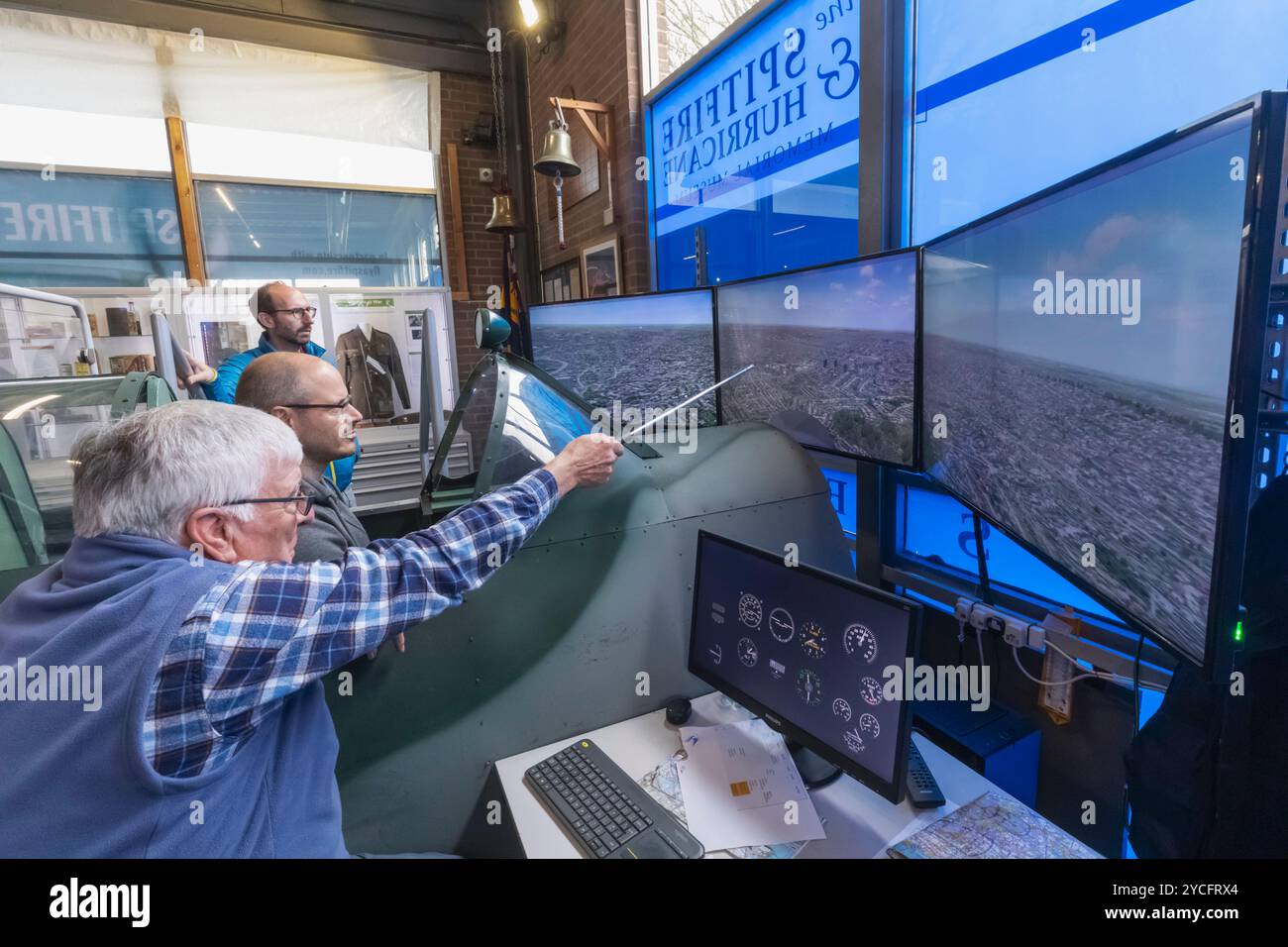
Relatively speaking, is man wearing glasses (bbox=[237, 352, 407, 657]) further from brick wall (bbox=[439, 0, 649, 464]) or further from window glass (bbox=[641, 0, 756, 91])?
window glass (bbox=[641, 0, 756, 91])

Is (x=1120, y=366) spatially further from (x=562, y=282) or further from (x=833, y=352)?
(x=562, y=282)

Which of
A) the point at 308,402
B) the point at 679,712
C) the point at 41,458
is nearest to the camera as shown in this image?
the point at 679,712

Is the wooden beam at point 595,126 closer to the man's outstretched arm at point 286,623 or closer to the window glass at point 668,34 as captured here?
the window glass at point 668,34

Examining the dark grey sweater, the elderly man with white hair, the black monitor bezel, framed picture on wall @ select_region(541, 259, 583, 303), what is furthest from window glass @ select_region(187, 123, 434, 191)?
the black monitor bezel

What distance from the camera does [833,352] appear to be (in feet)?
6.05

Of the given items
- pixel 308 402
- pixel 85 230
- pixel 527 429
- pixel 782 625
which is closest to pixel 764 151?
pixel 527 429

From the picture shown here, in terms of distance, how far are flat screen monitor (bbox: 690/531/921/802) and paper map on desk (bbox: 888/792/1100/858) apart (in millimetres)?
120

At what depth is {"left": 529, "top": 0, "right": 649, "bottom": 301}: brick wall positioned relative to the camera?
3.48 meters

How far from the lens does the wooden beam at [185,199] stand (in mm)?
4406

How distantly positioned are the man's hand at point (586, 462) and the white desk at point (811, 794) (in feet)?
1.79

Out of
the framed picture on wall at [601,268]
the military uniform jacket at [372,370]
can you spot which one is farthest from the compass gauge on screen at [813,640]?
the military uniform jacket at [372,370]

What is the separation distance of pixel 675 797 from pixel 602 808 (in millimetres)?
134

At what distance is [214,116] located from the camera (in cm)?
446

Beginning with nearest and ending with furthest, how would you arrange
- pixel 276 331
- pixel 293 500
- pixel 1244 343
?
pixel 1244 343 → pixel 293 500 → pixel 276 331
